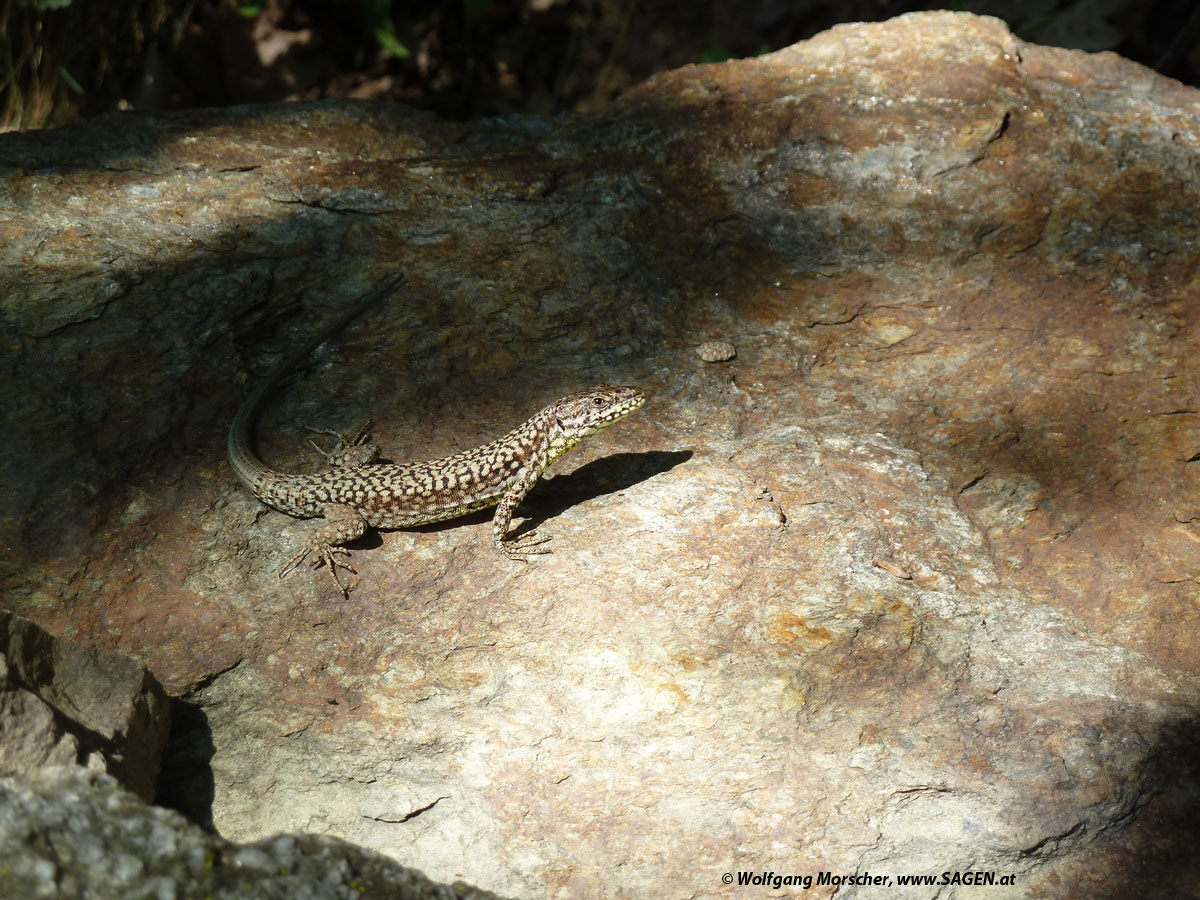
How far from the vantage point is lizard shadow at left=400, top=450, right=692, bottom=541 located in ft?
17.0

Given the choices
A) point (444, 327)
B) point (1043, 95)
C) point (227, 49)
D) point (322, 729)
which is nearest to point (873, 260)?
point (1043, 95)

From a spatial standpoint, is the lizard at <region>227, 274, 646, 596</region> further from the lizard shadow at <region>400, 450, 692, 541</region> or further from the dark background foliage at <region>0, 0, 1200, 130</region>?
the dark background foliage at <region>0, 0, 1200, 130</region>

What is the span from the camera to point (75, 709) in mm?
3592

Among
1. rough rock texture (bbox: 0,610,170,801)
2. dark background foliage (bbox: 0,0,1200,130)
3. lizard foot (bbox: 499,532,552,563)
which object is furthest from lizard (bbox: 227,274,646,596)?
dark background foliage (bbox: 0,0,1200,130)

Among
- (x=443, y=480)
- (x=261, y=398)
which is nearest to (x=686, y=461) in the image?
(x=443, y=480)

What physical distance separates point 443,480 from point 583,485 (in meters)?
0.73

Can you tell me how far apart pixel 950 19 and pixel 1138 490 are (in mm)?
4070

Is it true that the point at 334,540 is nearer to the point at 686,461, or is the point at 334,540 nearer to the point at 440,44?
the point at 686,461

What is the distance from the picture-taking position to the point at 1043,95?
709 cm

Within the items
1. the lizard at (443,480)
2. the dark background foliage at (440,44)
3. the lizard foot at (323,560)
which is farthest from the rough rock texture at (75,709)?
the dark background foliage at (440,44)

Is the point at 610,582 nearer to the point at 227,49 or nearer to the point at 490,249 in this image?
the point at 490,249

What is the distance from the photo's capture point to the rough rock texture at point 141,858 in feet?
8.56

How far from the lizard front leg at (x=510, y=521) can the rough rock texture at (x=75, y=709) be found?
155 cm

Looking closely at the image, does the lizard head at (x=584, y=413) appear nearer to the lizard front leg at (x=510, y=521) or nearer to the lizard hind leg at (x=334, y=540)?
the lizard front leg at (x=510, y=521)
